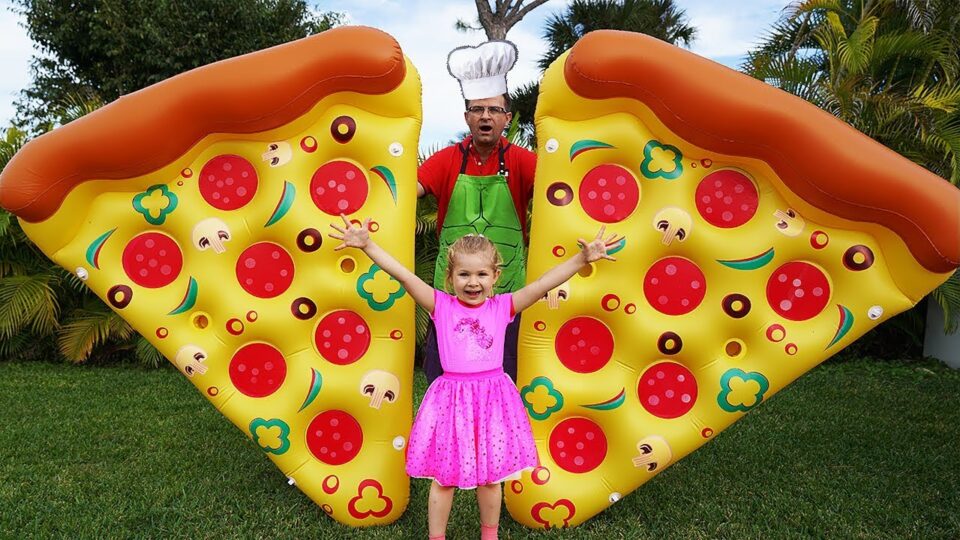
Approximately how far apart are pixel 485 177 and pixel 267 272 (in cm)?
99

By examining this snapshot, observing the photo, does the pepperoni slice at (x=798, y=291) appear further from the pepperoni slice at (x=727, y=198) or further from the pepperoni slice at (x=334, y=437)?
the pepperoni slice at (x=334, y=437)

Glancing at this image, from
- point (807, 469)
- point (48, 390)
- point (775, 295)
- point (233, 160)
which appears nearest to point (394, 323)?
point (233, 160)

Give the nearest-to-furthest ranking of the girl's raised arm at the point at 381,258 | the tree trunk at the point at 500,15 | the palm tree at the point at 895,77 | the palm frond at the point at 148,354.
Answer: the girl's raised arm at the point at 381,258, the palm tree at the point at 895,77, the palm frond at the point at 148,354, the tree trunk at the point at 500,15

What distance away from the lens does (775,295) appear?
2865 mm

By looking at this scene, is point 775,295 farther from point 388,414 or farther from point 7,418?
point 7,418

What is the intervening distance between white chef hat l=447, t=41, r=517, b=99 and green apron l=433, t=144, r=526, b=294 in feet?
0.85

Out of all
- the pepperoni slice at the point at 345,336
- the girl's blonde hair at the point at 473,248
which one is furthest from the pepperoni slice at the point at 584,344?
the pepperoni slice at the point at 345,336

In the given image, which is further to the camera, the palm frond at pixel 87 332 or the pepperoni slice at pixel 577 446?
the palm frond at pixel 87 332

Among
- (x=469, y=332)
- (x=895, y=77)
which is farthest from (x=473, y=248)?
(x=895, y=77)

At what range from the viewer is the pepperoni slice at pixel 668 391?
2947 mm

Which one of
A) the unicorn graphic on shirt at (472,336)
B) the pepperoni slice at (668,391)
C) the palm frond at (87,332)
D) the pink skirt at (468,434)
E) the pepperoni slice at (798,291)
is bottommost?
the palm frond at (87,332)

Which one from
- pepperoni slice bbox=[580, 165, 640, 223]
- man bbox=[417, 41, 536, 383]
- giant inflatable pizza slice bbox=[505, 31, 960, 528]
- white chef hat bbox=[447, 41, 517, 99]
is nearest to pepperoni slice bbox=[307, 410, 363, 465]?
man bbox=[417, 41, 536, 383]

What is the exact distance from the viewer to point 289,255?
2969mm

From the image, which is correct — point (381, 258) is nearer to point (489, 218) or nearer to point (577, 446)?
point (489, 218)
